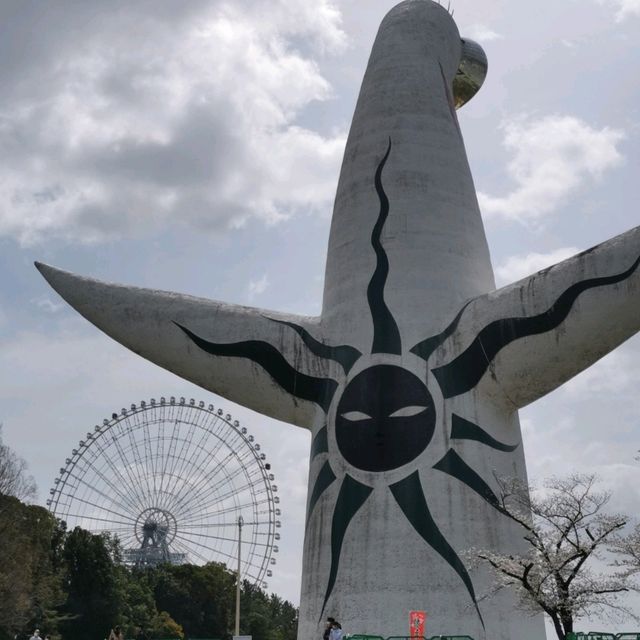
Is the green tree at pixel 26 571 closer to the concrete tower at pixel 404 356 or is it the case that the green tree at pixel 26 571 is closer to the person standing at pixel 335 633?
the concrete tower at pixel 404 356

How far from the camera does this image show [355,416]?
19141 mm

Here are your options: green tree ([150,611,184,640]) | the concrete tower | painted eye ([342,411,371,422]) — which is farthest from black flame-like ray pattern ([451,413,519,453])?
green tree ([150,611,184,640])

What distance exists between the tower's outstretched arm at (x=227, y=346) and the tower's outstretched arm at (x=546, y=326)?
313 cm

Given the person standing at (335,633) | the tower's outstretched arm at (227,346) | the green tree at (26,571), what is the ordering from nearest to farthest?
the person standing at (335,633) < the tower's outstretched arm at (227,346) < the green tree at (26,571)

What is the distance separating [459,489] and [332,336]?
170 inches

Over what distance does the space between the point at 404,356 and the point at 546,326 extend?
2843 millimetres

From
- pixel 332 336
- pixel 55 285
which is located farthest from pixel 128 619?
pixel 332 336

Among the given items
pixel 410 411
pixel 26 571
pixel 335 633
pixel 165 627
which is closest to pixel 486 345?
pixel 410 411

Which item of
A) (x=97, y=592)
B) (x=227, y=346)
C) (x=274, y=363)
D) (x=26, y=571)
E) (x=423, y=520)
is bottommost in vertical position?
(x=423, y=520)

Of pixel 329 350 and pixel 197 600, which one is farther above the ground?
pixel 197 600

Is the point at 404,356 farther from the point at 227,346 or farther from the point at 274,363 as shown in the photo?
the point at 227,346

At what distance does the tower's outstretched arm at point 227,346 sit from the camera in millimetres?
20594

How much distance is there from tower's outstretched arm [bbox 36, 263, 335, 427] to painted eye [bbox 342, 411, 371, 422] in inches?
38.6

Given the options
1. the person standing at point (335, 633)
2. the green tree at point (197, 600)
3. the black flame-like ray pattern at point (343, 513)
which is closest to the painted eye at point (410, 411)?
the black flame-like ray pattern at point (343, 513)
